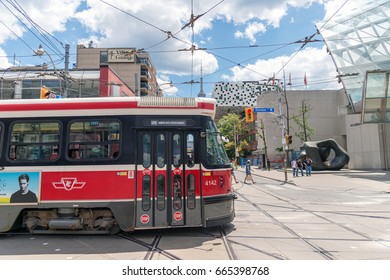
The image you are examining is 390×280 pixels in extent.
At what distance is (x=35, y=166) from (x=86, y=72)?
90.3 ft

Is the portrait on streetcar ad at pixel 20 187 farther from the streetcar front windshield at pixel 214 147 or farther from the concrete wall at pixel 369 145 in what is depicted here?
the concrete wall at pixel 369 145

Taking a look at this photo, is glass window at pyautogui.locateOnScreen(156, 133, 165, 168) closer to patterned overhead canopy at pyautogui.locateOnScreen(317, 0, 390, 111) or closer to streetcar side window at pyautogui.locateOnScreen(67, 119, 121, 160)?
streetcar side window at pyautogui.locateOnScreen(67, 119, 121, 160)

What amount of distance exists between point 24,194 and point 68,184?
1.11m

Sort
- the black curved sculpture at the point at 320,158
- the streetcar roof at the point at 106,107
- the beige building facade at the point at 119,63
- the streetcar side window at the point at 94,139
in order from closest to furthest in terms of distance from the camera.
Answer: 1. the streetcar side window at the point at 94,139
2. the streetcar roof at the point at 106,107
3. the black curved sculpture at the point at 320,158
4. the beige building facade at the point at 119,63

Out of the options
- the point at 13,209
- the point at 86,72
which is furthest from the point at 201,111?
the point at 86,72

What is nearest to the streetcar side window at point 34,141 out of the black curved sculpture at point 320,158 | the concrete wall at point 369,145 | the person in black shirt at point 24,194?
the person in black shirt at point 24,194

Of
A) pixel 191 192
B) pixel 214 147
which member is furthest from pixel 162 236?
pixel 214 147

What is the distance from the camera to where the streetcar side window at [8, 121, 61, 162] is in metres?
6.88

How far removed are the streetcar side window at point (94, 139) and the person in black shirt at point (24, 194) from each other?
1.20 meters

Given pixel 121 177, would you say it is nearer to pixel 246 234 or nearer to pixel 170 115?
pixel 170 115

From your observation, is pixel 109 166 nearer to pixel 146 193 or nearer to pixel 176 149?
pixel 146 193

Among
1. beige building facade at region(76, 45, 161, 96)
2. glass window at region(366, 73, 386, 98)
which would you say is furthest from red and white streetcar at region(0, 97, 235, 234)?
beige building facade at region(76, 45, 161, 96)

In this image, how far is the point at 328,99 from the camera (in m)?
52.3

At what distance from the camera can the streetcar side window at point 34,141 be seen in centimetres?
688
